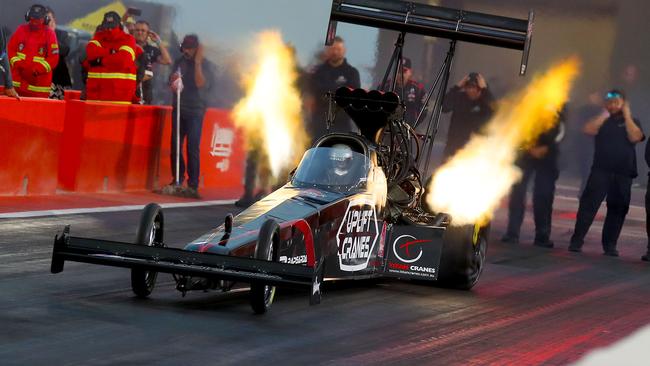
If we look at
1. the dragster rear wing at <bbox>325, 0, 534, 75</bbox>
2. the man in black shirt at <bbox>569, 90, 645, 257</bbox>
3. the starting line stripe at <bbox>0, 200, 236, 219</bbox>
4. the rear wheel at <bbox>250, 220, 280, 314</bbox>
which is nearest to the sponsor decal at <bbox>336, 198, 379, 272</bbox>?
the rear wheel at <bbox>250, 220, 280, 314</bbox>

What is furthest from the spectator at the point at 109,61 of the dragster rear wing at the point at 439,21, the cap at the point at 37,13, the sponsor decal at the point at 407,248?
the sponsor decal at the point at 407,248

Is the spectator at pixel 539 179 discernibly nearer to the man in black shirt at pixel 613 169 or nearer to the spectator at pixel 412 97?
the man in black shirt at pixel 613 169

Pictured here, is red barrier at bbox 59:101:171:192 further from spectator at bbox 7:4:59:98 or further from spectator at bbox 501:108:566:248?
spectator at bbox 501:108:566:248

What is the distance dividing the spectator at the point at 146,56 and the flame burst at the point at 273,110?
1.58 metres

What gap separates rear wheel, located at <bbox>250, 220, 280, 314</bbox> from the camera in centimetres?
989

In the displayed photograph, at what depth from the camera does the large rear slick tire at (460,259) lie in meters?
13.1

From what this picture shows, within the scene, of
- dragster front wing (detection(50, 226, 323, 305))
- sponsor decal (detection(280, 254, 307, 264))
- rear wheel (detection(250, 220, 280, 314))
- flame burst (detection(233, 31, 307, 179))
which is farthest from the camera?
flame burst (detection(233, 31, 307, 179))

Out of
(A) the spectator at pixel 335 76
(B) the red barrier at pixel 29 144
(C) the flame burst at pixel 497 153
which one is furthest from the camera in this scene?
(A) the spectator at pixel 335 76

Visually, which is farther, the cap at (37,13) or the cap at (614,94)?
the cap at (37,13)

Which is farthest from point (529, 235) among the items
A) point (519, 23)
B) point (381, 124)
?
point (381, 124)

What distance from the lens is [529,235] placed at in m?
20.3

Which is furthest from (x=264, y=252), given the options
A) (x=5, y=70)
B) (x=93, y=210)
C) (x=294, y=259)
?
(x=5, y=70)

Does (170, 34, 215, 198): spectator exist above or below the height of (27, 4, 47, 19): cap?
below

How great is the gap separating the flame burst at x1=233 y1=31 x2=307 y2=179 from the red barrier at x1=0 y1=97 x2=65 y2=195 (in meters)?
3.05
